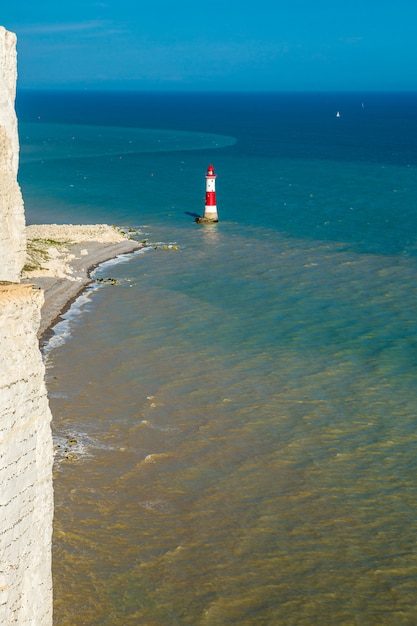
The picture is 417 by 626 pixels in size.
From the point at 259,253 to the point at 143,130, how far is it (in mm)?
68539

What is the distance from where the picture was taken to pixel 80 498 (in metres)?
12.7

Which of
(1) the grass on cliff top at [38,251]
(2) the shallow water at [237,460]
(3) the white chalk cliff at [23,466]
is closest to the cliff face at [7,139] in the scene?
(3) the white chalk cliff at [23,466]

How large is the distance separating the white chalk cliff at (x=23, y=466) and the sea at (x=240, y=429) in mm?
2975

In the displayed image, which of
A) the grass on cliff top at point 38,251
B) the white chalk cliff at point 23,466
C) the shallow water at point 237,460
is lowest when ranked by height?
the shallow water at point 237,460

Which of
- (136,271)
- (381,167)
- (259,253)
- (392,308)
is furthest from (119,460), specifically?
(381,167)

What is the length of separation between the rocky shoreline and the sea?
538mm

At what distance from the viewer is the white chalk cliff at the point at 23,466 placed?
6.53m

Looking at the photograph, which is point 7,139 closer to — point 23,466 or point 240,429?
point 240,429

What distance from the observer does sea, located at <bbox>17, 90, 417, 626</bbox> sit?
35.8ft

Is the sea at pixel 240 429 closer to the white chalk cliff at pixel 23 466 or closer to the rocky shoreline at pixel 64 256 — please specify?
the rocky shoreline at pixel 64 256

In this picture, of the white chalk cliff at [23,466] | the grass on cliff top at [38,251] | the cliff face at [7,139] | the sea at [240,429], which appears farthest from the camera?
the grass on cliff top at [38,251]

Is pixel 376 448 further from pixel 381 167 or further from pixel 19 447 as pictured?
pixel 381 167

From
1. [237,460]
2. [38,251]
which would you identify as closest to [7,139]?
[237,460]

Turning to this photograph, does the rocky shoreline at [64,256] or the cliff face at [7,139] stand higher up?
the cliff face at [7,139]
